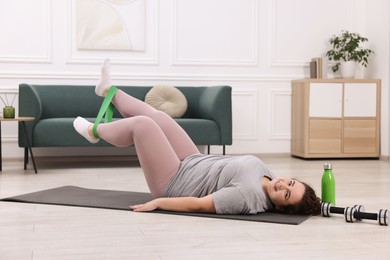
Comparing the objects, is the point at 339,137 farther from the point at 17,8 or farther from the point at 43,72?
the point at 17,8

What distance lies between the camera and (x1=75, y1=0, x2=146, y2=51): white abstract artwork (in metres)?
6.05

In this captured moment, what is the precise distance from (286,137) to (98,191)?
323 cm

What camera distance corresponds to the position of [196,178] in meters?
3.02

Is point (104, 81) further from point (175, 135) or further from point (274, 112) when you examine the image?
point (274, 112)

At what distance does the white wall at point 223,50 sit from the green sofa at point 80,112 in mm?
311

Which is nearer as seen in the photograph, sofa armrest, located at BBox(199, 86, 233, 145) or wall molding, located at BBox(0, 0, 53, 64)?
sofa armrest, located at BBox(199, 86, 233, 145)

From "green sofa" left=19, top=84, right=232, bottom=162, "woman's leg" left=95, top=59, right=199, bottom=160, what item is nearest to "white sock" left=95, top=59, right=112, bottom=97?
"woman's leg" left=95, top=59, right=199, bottom=160

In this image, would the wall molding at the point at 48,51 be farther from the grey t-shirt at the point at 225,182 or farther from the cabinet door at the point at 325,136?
the grey t-shirt at the point at 225,182

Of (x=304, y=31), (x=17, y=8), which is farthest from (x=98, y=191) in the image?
(x=304, y=31)

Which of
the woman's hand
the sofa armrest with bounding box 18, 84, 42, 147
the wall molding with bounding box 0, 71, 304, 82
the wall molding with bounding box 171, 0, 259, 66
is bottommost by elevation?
the woman's hand

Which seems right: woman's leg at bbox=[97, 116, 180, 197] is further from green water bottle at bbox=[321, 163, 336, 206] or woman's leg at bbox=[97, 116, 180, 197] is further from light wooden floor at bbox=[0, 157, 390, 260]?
green water bottle at bbox=[321, 163, 336, 206]

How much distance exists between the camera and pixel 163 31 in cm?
626

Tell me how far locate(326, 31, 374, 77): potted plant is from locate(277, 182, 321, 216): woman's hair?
146 inches

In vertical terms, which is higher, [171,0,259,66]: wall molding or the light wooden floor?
[171,0,259,66]: wall molding
